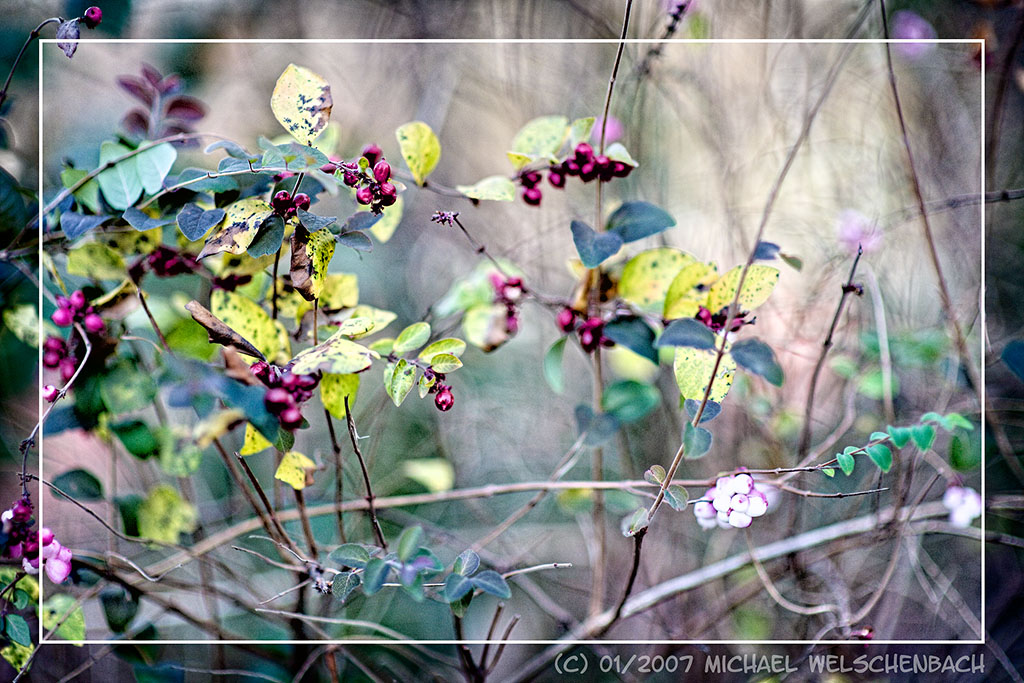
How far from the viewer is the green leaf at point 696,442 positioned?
510 mm

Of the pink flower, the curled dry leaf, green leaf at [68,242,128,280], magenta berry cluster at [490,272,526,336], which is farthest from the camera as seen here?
the pink flower

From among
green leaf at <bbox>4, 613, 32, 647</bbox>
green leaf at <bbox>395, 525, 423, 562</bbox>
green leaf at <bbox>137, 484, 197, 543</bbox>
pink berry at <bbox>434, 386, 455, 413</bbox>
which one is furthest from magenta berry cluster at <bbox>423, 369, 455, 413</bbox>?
green leaf at <bbox>4, 613, 32, 647</bbox>

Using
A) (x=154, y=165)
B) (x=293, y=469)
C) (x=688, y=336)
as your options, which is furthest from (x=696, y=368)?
(x=154, y=165)

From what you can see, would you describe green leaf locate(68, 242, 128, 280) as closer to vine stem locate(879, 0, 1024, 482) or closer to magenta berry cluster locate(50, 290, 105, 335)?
magenta berry cluster locate(50, 290, 105, 335)

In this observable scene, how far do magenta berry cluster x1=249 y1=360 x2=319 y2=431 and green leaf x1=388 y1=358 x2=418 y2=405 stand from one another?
0.20 ft

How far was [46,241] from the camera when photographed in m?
0.56

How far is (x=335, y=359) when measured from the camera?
17.7 inches

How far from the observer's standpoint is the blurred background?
685 mm

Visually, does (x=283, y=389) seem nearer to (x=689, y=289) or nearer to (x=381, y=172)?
(x=381, y=172)

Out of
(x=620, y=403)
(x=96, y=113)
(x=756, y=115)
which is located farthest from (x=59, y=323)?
(x=756, y=115)

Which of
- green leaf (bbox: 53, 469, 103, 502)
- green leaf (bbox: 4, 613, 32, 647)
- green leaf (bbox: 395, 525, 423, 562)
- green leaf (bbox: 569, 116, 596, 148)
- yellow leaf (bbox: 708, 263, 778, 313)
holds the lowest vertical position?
green leaf (bbox: 4, 613, 32, 647)

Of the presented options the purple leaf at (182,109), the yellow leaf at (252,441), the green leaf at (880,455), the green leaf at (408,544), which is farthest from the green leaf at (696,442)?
the purple leaf at (182,109)

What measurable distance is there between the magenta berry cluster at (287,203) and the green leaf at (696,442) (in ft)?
1.15

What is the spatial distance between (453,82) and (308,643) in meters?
0.73
